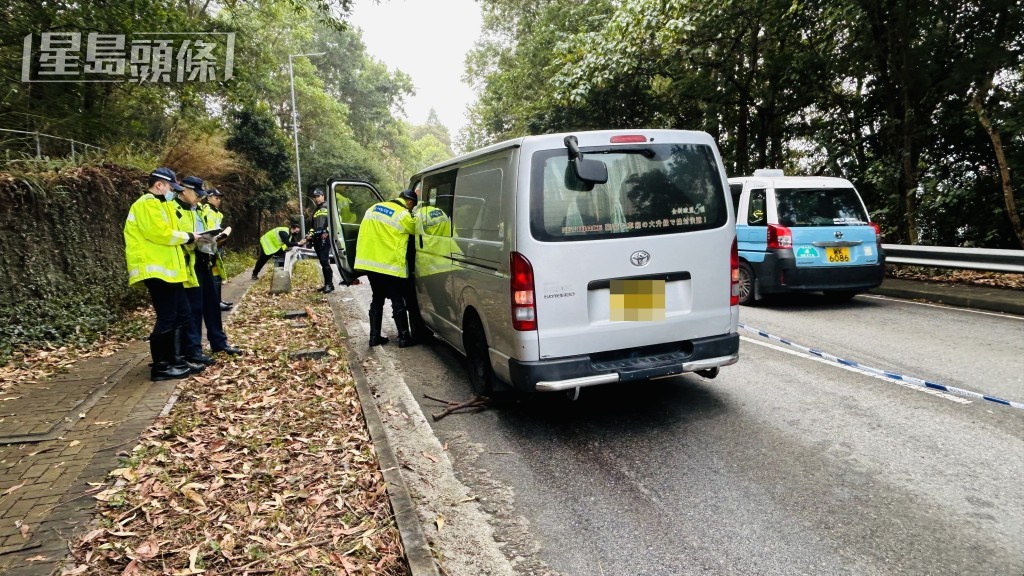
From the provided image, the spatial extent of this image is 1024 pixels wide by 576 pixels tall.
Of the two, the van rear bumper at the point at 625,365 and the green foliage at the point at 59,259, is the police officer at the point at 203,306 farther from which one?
the van rear bumper at the point at 625,365

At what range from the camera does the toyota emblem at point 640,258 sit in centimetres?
411

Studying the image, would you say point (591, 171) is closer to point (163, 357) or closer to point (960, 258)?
point (163, 357)

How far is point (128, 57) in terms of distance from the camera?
11852 millimetres

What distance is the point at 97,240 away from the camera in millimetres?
8414

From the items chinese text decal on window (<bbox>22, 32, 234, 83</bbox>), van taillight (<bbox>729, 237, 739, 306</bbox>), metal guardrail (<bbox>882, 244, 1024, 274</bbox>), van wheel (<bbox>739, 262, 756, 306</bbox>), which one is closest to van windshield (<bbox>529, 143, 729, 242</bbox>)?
van taillight (<bbox>729, 237, 739, 306</bbox>)

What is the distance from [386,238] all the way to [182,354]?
7.83ft

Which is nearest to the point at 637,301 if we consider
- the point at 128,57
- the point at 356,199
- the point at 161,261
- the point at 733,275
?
the point at 733,275

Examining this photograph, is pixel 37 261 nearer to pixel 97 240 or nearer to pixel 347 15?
pixel 97 240

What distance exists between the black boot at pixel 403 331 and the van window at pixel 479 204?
2219mm

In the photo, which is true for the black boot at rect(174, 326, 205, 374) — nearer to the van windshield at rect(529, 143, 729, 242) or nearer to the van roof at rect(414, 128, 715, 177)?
the van roof at rect(414, 128, 715, 177)

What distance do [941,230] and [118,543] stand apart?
1418 centimetres

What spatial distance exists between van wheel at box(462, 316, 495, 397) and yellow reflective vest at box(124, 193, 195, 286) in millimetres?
2773

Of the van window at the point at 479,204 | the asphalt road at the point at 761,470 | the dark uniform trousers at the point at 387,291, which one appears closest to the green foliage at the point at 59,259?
the dark uniform trousers at the point at 387,291

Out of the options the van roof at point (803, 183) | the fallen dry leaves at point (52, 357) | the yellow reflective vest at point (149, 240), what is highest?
the van roof at point (803, 183)
